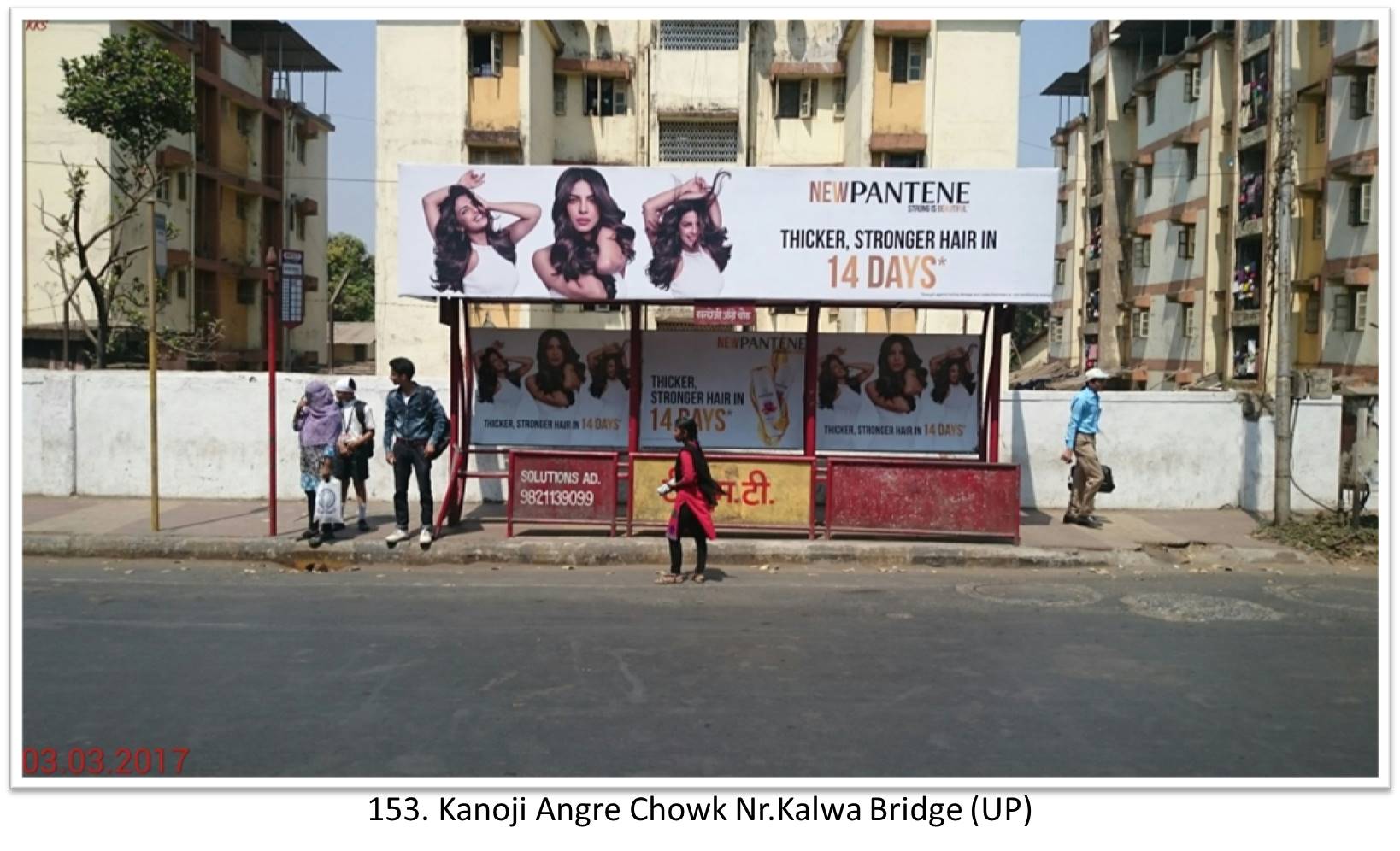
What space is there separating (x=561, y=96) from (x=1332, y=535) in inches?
914

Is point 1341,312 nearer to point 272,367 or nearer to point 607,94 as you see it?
point 607,94

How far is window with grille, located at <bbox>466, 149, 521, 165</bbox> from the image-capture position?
94.6 feet

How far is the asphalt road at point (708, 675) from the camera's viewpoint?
588 cm

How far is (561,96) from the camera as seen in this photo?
31.1 meters

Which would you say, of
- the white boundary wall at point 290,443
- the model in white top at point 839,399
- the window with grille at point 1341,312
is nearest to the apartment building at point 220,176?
the white boundary wall at point 290,443

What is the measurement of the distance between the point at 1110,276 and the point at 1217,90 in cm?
1067

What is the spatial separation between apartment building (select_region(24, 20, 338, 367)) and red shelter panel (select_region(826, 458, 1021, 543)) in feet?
72.4

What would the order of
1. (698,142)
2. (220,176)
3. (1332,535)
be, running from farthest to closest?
1. (220,176)
2. (698,142)
3. (1332,535)

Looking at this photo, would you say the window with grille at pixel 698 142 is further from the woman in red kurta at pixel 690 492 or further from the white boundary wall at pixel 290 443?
the woman in red kurta at pixel 690 492

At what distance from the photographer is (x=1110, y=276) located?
4638cm

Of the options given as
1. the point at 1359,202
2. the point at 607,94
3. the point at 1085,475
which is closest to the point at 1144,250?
the point at 1359,202
